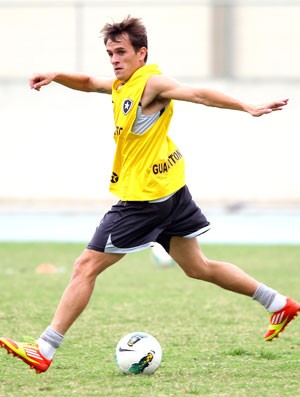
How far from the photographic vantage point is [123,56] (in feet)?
19.0

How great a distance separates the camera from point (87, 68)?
73.0 ft

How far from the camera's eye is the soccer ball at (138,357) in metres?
5.66

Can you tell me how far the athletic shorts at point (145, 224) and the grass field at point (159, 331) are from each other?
0.82m

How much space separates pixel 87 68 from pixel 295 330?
15.6 metres

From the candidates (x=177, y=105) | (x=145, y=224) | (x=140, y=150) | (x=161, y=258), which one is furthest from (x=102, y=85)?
(x=177, y=105)

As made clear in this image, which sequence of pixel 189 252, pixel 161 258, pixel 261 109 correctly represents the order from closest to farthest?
pixel 261 109
pixel 189 252
pixel 161 258

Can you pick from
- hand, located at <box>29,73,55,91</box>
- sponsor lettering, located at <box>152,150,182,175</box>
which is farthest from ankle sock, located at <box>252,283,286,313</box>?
hand, located at <box>29,73,55,91</box>

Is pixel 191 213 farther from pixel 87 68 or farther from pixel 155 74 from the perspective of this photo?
pixel 87 68

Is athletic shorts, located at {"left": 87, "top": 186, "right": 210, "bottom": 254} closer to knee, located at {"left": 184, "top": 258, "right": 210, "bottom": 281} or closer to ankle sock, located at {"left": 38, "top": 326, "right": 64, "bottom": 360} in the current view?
knee, located at {"left": 184, "top": 258, "right": 210, "bottom": 281}

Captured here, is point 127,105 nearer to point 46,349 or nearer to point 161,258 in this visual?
point 46,349

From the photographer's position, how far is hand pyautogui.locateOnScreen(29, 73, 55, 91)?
6078 millimetres

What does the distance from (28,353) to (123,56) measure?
1.92 metres

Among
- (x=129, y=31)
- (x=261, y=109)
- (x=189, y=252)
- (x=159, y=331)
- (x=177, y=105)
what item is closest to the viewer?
(x=261, y=109)

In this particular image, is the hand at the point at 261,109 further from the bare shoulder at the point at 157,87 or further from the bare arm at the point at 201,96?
the bare shoulder at the point at 157,87
